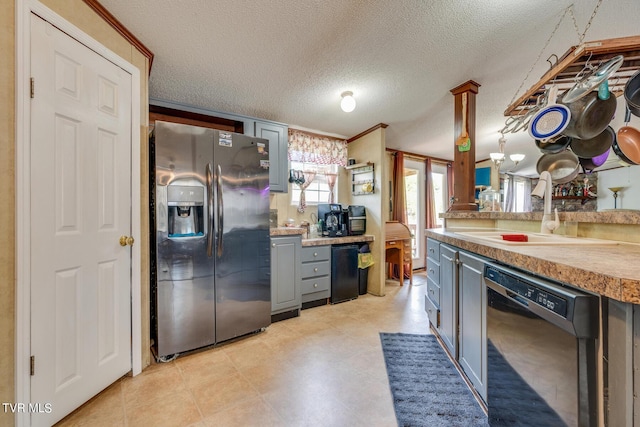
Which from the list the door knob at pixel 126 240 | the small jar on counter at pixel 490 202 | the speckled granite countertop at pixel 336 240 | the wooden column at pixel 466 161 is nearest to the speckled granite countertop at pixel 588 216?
the wooden column at pixel 466 161

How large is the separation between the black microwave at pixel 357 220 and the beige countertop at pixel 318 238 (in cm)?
11

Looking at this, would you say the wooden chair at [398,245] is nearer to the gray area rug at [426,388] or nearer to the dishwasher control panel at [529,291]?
the gray area rug at [426,388]

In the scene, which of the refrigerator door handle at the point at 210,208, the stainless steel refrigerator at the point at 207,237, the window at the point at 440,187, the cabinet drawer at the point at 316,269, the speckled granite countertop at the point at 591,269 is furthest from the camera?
the window at the point at 440,187

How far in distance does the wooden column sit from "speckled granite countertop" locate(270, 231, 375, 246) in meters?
1.28

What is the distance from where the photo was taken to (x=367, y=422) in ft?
4.50

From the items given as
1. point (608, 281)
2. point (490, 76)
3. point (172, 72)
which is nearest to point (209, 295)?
point (172, 72)

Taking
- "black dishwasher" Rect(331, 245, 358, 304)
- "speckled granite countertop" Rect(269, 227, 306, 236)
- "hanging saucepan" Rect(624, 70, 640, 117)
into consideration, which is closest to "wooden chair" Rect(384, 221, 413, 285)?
"black dishwasher" Rect(331, 245, 358, 304)

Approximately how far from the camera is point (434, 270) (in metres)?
2.14

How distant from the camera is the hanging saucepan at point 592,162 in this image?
168cm

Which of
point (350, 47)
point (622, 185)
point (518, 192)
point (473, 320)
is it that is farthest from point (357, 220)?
point (518, 192)

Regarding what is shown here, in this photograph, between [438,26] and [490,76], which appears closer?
[438,26]

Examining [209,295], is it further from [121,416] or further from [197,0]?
[197,0]

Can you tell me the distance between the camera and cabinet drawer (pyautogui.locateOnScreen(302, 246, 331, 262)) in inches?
119

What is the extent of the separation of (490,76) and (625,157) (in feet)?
4.24
